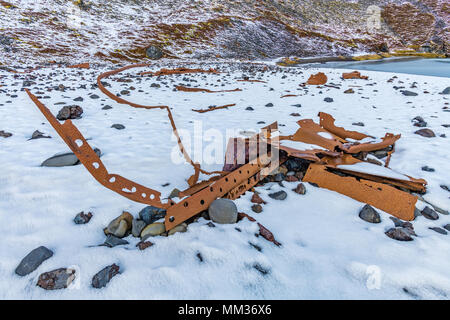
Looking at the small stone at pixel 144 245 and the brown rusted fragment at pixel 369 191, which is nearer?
the small stone at pixel 144 245

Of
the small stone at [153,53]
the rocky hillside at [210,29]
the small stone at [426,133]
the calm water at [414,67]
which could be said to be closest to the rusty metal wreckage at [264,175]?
the small stone at [426,133]

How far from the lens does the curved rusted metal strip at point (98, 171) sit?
181 centimetres

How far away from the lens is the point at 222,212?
212cm

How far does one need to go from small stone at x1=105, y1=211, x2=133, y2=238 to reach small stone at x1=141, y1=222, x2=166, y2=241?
18 cm

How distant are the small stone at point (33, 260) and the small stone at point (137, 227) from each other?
59 centimetres

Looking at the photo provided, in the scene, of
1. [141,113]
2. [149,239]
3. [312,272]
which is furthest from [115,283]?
[141,113]

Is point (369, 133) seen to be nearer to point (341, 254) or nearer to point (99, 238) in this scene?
point (341, 254)

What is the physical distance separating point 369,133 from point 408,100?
3901mm

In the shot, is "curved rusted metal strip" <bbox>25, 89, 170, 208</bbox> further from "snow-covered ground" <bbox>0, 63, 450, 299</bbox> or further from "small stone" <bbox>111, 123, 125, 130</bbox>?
"small stone" <bbox>111, 123, 125, 130</bbox>

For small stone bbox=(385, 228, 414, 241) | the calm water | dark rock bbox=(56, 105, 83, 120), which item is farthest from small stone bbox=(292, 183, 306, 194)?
the calm water

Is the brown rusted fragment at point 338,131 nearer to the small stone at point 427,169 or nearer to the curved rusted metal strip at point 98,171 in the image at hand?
the small stone at point 427,169

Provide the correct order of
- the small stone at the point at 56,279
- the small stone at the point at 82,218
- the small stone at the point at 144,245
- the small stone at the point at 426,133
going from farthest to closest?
1. the small stone at the point at 426,133
2. the small stone at the point at 82,218
3. the small stone at the point at 144,245
4. the small stone at the point at 56,279

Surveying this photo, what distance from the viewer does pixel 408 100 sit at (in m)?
6.93

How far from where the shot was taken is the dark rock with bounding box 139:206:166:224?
207cm
